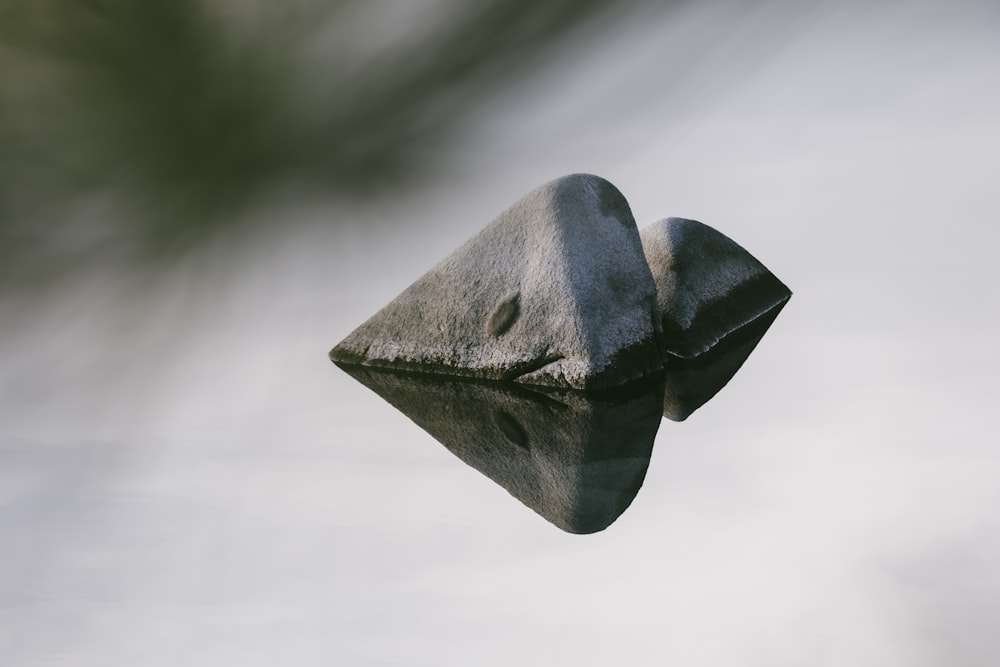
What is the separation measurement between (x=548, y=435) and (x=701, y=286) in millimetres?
1390

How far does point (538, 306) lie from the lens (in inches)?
91.6

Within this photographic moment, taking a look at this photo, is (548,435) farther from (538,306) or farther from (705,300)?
(705,300)

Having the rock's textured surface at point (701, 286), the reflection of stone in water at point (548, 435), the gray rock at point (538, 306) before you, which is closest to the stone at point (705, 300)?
the rock's textured surface at point (701, 286)

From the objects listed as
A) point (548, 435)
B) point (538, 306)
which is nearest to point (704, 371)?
point (538, 306)

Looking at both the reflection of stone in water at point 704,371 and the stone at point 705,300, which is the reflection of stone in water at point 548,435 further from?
the stone at point 705,300

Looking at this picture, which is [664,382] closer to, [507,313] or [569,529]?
[507,313]

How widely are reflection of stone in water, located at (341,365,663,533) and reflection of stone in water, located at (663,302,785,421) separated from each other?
0.14 feet

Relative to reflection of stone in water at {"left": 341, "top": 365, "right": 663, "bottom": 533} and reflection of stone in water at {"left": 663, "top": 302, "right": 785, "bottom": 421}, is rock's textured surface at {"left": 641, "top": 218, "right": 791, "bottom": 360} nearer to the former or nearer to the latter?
reflection of stone in water at {"left": 663, "top": 302, "right": 785, "bottom": 421}

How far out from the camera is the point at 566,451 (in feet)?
5.45

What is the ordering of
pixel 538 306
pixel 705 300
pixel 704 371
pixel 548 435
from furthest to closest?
pixel 705 300 → pixel 704 371 → pixel 538 306 → pixel 548 435

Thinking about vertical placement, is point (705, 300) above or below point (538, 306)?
above

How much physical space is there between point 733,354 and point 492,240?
2.38 ft

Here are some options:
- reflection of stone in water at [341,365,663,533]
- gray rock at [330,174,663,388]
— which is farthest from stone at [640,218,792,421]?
reflection of stone in water at [341,365,663,533]

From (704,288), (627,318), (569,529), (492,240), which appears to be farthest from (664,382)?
(569,529)
